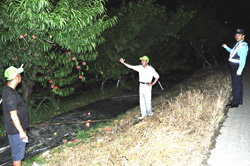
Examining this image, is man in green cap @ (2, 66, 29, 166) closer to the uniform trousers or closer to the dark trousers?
the uniform trousers

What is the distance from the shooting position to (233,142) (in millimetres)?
4180

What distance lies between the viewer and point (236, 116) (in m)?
5.46

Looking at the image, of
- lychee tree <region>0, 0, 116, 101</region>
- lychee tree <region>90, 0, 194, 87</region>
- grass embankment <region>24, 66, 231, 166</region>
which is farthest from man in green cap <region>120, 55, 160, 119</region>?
lychee tree <region>90, 0, 194, 87</region>

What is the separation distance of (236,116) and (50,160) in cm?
457

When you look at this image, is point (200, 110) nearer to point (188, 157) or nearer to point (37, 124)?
point (188, 157)

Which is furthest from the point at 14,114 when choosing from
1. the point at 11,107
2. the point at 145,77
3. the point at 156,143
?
the point at 145,77

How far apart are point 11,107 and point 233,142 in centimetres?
401

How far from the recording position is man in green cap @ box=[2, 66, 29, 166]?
121 inches

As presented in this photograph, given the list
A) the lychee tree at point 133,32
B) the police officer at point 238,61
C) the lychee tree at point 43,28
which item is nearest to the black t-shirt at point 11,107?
the lychee tree at point 43,28

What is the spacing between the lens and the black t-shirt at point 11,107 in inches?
121

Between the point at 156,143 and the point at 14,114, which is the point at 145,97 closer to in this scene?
the point at 156,143

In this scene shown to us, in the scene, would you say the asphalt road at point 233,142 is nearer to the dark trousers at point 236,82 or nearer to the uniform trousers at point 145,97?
the dark trousers at point 236,82

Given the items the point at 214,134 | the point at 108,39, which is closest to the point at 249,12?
the point at 108,39

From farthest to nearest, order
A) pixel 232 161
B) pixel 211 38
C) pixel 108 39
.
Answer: pixel 211 38 < pixel 108 39 < pixel 232 161
